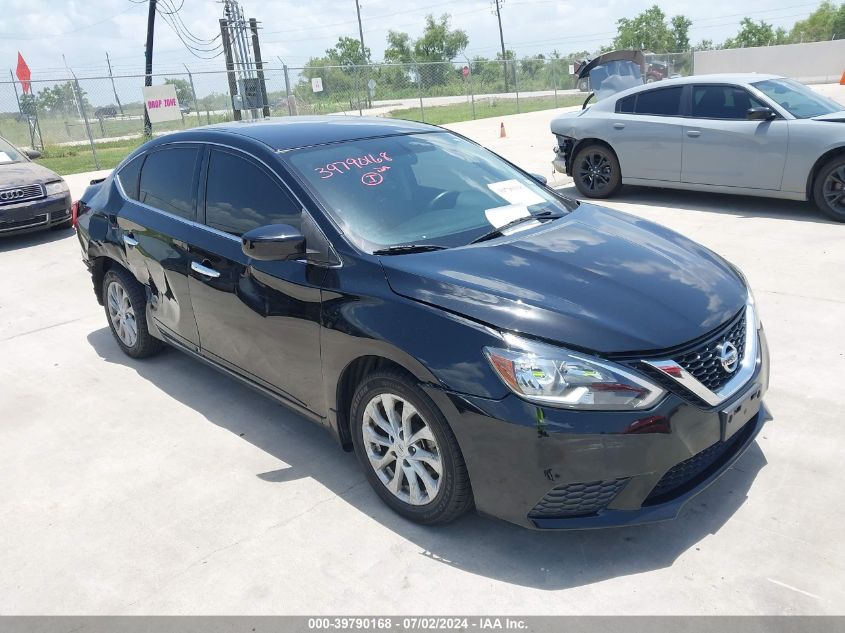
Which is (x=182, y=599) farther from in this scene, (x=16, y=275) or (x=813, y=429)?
(x=16, y=275)

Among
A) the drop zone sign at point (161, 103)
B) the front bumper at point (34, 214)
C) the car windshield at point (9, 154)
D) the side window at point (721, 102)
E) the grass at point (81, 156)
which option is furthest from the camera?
the drop zone sign at point (161, 103)

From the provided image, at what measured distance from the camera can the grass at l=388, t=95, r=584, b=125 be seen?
28.2m

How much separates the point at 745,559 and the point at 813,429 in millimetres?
1229

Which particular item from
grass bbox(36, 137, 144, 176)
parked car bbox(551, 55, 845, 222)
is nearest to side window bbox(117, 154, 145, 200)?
parked car bbox(551, 55, 845, 222)

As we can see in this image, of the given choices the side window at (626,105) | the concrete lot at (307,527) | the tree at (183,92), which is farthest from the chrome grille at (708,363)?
the tree at (183,92)

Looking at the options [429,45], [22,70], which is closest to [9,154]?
[22,70]

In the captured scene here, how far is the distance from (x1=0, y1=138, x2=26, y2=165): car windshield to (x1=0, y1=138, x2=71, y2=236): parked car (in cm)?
3

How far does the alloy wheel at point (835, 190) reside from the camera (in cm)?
771

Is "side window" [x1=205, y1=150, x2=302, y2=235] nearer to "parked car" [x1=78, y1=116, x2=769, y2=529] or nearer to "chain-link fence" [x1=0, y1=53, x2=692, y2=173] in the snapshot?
"parked car" [x1=78, y1=116, x2=769, y2=529]

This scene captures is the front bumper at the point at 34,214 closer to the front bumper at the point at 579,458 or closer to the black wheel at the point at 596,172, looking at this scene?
the black wheel at the point at 596,172

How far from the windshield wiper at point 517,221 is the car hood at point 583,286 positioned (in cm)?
7

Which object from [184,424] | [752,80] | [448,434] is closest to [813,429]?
[448,434]

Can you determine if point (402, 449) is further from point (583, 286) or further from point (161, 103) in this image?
point (161, 103)

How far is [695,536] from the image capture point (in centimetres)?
303
